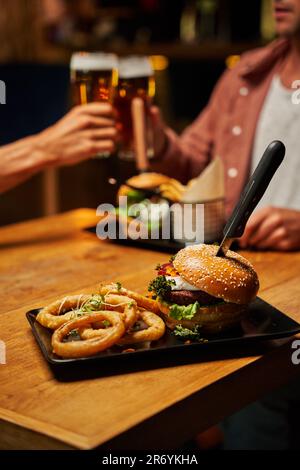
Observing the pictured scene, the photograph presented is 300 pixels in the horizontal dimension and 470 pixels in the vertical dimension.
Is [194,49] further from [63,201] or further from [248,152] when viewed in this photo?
[248,152]

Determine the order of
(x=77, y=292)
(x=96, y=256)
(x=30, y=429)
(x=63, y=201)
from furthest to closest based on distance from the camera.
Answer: (x=63, y=201), (x=96, y=256), (x=77, y=292), (x=30, y=429)

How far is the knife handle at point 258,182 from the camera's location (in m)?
1.09

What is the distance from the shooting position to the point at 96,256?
1734 mm

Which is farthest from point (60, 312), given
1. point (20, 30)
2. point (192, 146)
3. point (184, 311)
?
point (20, 30)

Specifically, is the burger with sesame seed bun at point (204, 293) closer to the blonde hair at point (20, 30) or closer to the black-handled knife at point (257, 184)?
the black-handled knife at point (257, 184)

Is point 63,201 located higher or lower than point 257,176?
lower

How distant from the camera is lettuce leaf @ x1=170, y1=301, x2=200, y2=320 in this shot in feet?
3.58

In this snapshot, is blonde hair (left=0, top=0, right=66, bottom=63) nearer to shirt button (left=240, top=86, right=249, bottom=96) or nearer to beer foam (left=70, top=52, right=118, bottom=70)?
shirt button (left=240, top=86, right=249, bottom=96)

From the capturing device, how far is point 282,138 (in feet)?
7.92

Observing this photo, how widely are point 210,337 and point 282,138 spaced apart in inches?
56.5

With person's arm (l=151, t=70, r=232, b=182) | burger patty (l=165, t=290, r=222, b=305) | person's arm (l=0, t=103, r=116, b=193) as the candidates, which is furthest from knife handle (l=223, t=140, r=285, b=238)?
person's arm (l=151, t=70, r=232, b=182)

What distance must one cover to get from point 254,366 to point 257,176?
289mm

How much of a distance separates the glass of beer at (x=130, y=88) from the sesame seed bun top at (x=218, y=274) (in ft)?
2.76

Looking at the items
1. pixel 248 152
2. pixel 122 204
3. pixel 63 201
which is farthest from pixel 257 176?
pixel 63 201
